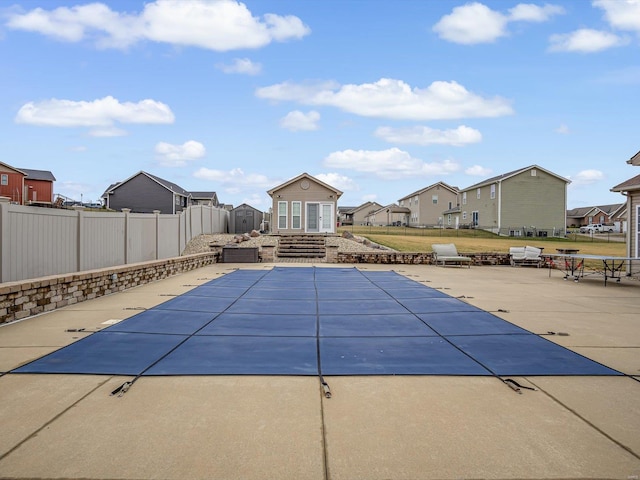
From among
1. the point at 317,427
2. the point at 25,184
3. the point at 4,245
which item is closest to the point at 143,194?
the point at 25,184

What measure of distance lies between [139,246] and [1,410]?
32.8 ft

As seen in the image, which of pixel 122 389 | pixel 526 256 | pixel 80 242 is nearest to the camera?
pixel 122 389

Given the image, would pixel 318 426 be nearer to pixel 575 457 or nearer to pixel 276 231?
pixel 575 457

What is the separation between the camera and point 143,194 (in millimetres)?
43188

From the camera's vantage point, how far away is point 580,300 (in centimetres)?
1003

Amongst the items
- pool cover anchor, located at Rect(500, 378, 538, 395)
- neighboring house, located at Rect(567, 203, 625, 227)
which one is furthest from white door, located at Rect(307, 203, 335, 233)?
neighboring house, located at Rect(567, 203, 625, 227)

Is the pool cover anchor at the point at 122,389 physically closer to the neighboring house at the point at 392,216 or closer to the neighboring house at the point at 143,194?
the neighboring house at the point at 143,194

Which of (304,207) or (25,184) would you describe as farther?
(25,184)

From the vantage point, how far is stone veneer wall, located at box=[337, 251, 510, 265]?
19.7 meters

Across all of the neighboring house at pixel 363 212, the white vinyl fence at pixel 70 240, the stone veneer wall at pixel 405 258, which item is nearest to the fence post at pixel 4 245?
the white vinyl fence at pixel 70 240

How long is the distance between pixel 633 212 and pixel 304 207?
17.4 metres

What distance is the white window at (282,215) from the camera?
91.2ft

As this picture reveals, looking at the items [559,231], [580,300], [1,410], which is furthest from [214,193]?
[1,410]

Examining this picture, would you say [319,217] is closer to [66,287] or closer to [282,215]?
[282,215]
